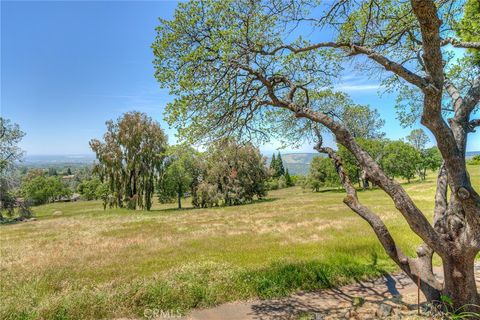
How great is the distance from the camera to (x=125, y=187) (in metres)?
47.9

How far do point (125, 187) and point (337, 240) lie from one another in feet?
134

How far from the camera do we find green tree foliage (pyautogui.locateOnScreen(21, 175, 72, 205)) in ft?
282

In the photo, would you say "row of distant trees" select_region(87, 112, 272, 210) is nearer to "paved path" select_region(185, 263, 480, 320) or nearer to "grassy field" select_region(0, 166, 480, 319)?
"grassy field" select_region(0, 166, 480, 319)

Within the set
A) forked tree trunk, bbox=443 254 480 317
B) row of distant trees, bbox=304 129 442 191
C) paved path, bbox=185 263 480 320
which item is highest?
row of distant trees, bbox=304 129 442 191

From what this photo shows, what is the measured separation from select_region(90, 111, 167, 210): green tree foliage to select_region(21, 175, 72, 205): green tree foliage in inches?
1998

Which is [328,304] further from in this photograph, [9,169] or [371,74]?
[9,169]

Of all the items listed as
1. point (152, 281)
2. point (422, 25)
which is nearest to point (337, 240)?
Result: point (152, 281)

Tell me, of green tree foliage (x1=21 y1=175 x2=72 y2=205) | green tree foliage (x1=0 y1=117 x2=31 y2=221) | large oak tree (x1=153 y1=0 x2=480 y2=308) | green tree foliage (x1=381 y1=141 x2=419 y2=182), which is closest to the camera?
large oak tree (x1=153 y1=0 x2=480 y2=308)

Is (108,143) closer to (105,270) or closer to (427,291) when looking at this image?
(105,270)

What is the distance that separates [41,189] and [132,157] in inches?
2435

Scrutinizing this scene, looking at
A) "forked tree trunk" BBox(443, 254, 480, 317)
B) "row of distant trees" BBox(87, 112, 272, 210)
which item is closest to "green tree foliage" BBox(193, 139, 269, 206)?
"row of distant trees" BBox(87, 112, 272, 210)

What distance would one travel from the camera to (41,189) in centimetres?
8831

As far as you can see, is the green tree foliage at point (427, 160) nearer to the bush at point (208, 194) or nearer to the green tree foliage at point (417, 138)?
the green tree foliage at point (417, 138)

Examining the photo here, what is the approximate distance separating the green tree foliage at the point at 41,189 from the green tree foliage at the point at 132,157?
5074 centimetres
